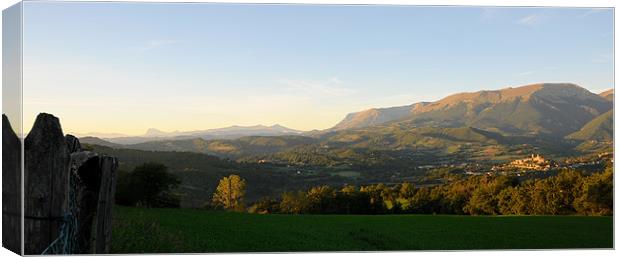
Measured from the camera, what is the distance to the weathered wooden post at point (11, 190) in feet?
19.1

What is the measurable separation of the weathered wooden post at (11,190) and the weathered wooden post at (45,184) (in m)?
0.61

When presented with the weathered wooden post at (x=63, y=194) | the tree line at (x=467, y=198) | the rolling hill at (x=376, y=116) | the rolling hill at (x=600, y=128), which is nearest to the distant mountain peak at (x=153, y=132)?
the tree line at (x=467, y=198)

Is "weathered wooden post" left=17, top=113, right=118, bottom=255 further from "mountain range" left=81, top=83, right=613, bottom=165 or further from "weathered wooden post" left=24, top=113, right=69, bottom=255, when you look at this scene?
"mountain range" left=81, top=83, right=613, bottom=165

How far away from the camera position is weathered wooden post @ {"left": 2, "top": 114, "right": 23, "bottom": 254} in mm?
5836

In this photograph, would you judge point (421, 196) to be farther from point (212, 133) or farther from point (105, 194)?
point (105, 194)

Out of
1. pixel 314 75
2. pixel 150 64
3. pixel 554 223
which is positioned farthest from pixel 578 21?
pixel 150 64

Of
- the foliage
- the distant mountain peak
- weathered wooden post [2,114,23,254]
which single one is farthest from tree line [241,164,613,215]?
weathered wooden post [2,114,23,254]

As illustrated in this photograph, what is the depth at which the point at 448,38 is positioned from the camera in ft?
33.0

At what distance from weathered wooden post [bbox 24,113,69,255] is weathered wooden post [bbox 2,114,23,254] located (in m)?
0.61

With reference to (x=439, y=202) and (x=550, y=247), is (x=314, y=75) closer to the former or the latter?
(x=439, y=202)

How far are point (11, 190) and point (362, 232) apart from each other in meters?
5.05

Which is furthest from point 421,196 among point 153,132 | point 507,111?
point 153,132

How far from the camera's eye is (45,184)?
4797mm

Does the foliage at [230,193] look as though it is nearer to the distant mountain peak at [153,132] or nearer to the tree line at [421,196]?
the tree line at [421,196]
